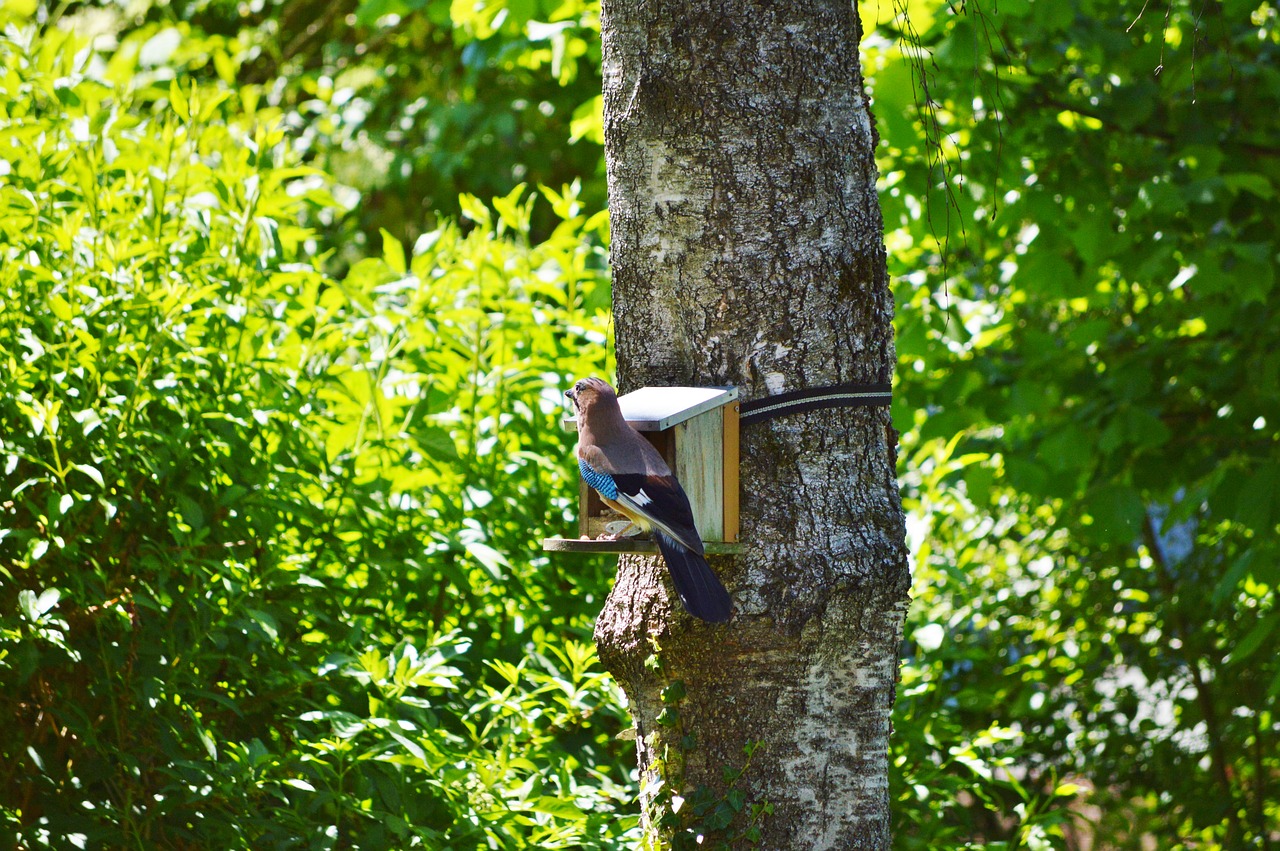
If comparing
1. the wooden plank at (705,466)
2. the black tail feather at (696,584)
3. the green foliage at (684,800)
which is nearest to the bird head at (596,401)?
the wooden plank at (705,466)

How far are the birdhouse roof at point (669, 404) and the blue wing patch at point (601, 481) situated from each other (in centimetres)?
10

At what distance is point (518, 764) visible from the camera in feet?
6.91

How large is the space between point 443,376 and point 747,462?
113cm

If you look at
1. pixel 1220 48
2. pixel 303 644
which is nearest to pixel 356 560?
pixel 303 644

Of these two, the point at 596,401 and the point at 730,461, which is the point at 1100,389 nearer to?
the point at 730,461

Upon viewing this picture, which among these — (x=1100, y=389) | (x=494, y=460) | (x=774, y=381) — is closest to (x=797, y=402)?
(x=774, y=381)

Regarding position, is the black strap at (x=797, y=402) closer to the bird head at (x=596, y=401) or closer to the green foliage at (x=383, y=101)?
A: the bird head at (x=596, y=401)

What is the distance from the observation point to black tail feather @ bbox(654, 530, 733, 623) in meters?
1.69

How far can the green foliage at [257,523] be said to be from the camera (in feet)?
6.84

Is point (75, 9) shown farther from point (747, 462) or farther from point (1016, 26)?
point (747, 462)

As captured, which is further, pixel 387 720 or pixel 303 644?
pixel 303 644

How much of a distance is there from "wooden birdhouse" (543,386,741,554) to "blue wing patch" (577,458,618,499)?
76 millimetres

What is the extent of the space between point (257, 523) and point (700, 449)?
101 cm

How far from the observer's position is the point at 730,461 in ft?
6.07
